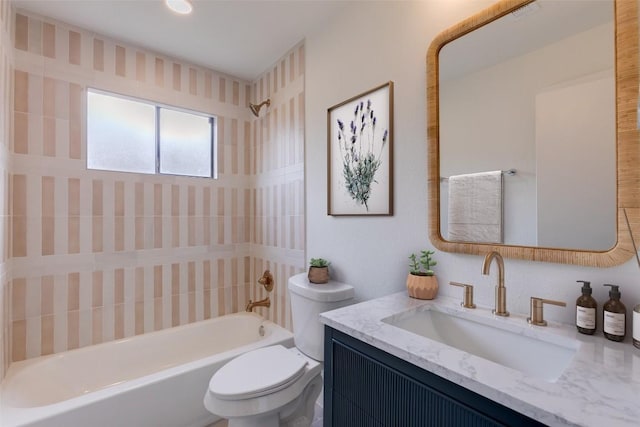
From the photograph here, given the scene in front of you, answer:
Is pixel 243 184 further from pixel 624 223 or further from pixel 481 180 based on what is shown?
pixel 624 223

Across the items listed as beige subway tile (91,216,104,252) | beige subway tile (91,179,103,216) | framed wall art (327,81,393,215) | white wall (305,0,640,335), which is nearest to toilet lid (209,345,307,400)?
white wall (305,0,640,335)

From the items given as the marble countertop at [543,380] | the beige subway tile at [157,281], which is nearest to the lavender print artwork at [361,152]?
the marble countertop at [543,380]

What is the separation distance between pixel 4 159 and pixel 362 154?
1.97 meters

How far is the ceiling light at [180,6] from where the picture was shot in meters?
1.76

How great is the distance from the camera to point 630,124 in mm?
867

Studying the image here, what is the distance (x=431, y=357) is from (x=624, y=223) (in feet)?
2.29

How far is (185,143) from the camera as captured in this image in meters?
2.58

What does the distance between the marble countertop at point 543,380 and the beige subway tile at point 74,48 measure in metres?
2.43

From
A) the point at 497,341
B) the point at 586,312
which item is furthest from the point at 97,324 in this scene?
the point at 586,312

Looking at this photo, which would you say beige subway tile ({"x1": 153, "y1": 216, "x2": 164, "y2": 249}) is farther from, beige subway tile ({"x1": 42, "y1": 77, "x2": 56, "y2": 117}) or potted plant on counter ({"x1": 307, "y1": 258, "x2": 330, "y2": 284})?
potted plant on counter ({"x1": 307, "y1": 258, "x2": 330, "y2": 284})

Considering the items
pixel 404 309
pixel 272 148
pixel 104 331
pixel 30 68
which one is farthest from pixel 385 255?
pixel 30 68

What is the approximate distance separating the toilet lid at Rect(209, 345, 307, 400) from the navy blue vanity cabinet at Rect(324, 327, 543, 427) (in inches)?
14.3

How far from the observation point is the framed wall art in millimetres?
1551

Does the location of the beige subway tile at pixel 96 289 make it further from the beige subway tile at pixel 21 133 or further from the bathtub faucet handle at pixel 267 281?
the bathtub faucet handle at pixel 267 281
